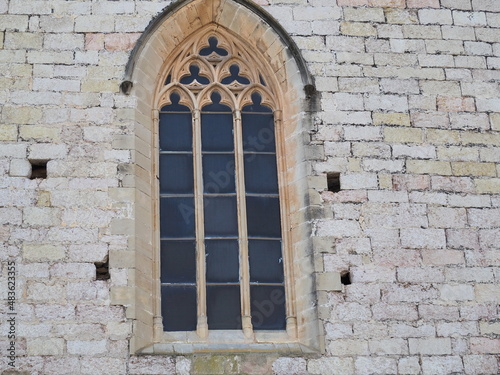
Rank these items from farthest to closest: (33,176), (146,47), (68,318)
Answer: (146,47) < (33,176) < (68,318)

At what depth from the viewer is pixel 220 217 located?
10672 mm

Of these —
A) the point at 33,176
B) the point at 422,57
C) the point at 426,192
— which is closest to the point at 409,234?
the point at 426,192

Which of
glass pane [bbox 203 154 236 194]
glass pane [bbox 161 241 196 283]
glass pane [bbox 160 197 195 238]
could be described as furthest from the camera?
glass pane [bbox 203 154 236 194]

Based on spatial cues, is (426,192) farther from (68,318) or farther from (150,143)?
(68,318)

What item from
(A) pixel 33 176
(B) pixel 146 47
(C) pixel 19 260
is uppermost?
(B) pixel 146 47

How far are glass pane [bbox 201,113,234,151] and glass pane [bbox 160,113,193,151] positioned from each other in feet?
0.46

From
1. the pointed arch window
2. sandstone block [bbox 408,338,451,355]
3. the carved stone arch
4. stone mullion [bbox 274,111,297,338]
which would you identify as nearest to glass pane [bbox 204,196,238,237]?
the pointed arch window

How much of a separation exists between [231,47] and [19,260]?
3.22 meters

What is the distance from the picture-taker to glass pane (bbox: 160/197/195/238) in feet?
34.7

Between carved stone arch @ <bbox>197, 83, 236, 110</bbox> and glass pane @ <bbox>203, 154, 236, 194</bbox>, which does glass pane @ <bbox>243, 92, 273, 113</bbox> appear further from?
glass pane @ <bbox>203, 154, 236, 194</bbox>

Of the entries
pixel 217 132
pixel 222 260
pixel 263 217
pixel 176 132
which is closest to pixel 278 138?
pixel 217 132

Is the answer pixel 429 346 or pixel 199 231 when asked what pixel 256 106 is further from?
pixel 429 346

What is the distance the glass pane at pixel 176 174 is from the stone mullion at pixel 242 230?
1.52 ft

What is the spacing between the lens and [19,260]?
994 cm
